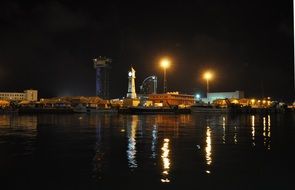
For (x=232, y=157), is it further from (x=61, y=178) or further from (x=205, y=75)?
(x=205, y=75)

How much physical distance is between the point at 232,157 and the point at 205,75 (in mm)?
103740

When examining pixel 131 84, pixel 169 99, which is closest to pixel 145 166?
pixel 169 99

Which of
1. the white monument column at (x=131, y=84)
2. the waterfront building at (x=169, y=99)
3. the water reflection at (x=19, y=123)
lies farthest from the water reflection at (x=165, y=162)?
the white monument column at (x=131, y=84)

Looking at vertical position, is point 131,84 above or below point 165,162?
above

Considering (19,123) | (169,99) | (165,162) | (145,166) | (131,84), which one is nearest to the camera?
(145,166)

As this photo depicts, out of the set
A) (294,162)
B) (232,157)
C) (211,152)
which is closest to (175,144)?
(211,152)

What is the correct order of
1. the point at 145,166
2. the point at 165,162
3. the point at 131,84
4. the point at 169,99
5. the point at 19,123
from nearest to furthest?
the point at 145,166, the point at 165,162, the point at 19,123, the point at 169,99, the point at 131,84

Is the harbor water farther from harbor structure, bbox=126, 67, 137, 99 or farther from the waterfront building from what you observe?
harbor structure, bbox=126, 67, 137, 99

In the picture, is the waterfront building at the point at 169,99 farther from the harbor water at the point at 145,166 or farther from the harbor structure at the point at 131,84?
the harbor water at the point at 145,166

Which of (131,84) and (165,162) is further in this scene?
(131,84)

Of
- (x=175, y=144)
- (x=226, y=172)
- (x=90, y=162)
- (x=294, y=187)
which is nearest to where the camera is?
(x=294, y=187)

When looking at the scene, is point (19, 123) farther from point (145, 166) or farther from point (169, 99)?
point (169, 99)

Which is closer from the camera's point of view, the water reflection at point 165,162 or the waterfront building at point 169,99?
the water reflection at point 165,162

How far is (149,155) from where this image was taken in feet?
54.7
